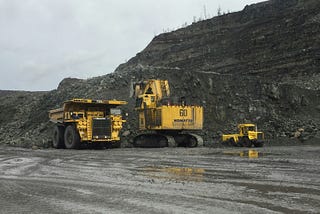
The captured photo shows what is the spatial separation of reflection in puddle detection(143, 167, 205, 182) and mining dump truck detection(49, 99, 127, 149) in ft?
34.7

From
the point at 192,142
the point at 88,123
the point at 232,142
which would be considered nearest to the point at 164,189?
the point at 88,123

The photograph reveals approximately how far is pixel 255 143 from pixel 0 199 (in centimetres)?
1777

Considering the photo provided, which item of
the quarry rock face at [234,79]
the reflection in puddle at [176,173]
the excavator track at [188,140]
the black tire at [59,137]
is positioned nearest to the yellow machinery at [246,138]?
the excavator track at [188,140]

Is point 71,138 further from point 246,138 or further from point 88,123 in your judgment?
point 246,138

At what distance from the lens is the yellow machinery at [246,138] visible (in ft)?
76.2

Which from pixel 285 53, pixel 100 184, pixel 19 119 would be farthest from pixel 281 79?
pixel 100 184

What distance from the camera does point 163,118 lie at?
22.2 meters

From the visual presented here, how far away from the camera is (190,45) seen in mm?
52156

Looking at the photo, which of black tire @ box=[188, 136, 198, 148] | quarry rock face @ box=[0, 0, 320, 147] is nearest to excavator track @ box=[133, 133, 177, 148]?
black tire @ box=[188, 136, 198, 148]

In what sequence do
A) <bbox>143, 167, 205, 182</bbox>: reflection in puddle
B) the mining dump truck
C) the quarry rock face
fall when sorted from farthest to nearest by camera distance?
the quarry rock face < the mining dump truck < <bbox>143, 167, 205, 182</bbox>: reflection in puddle

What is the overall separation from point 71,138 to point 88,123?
51.2 inches

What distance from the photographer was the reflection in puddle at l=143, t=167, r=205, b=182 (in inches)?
361

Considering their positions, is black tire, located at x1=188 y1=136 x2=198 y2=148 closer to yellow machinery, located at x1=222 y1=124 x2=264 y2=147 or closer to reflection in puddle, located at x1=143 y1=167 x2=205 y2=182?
yellow machinery, located at x1=222 y1=124 x2=264 y2=147

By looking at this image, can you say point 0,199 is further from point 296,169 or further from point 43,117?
point 43,117
